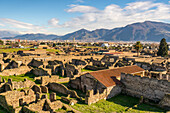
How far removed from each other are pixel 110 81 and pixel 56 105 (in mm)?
11790

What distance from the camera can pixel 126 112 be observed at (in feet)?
65.6

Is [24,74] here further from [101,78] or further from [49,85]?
[101,78]

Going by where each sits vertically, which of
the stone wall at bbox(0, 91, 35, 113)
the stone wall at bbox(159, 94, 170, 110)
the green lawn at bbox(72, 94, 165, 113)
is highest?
the stone wall at bbox(0, 91, 35, 113)

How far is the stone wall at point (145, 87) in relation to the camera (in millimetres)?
23828

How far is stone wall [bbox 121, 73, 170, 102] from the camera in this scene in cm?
2383

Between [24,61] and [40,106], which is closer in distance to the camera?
[40,106]

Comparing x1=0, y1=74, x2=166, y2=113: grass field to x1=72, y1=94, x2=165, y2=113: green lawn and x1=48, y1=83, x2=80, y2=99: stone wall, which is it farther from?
x1=48, y1=83, x2=80, y2=99: stone wall

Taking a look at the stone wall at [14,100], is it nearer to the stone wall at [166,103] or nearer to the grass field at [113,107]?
the grass field at [113,107]

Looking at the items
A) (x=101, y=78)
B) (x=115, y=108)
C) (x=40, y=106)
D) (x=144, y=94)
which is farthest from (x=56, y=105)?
(x=144, y=94)

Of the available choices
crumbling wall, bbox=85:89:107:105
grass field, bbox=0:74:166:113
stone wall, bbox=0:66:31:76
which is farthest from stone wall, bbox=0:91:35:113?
stone wall, bbox=0:66:31:76

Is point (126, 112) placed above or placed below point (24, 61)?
below

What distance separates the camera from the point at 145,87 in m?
25.6

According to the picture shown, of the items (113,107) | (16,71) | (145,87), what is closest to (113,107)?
(113,107)

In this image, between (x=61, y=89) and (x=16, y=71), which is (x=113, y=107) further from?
(x=16, y=71)
